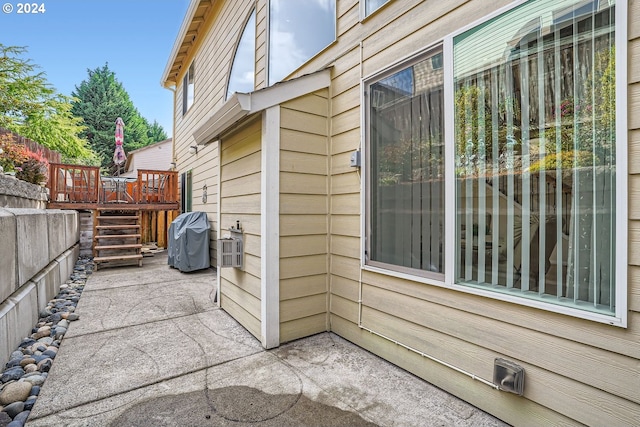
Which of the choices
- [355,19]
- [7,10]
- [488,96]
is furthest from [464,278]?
[7,10]

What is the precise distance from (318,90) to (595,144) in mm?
2132

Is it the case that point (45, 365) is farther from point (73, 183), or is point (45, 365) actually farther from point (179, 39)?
point (179, 39)

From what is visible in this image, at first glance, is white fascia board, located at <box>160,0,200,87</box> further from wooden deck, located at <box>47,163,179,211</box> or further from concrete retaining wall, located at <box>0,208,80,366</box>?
concrete retaining wall, located at <box>0,208,80,366</box>

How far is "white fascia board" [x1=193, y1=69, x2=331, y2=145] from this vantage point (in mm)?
2520

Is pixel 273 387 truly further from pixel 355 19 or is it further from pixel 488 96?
pixel 355 19

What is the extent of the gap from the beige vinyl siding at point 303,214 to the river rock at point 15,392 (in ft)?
5.54

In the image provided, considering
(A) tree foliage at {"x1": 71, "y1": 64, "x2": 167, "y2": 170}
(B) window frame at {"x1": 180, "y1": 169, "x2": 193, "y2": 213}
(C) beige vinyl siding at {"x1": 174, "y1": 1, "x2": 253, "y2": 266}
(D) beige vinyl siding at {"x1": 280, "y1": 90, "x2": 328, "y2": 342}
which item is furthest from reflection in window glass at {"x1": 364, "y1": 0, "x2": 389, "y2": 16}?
(A) tree foliage at {"x1": 71, "y1": 64, "x2": 167, "y2": 170}

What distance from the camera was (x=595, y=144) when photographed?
1444mm

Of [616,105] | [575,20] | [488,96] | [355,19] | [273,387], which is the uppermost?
[355,19]

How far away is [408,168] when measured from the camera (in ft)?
7.43

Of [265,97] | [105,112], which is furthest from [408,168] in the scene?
[105,112]

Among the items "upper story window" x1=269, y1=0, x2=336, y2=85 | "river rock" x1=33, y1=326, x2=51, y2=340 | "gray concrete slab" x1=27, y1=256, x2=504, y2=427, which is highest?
"upper story window" x1=269, y1=0, x2=336, y2=85

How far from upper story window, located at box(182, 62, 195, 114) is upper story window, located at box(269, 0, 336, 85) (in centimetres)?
470

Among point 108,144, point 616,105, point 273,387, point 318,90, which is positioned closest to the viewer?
point 616,105
